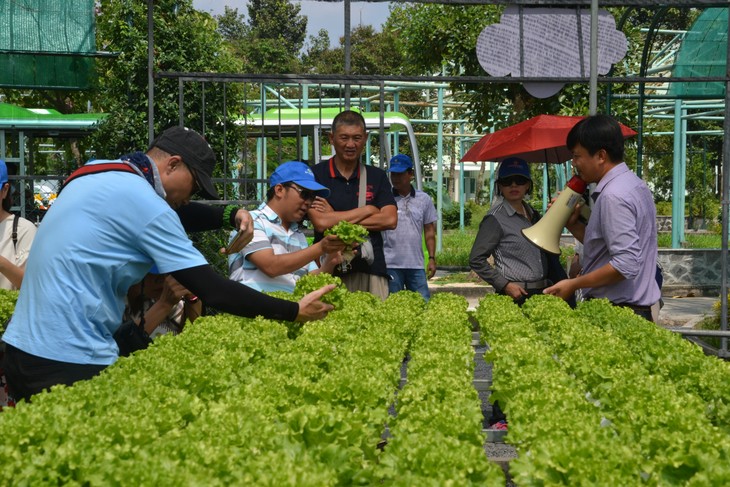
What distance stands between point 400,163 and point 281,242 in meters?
4.09

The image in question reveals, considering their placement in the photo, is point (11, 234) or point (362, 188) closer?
point (11, 234)

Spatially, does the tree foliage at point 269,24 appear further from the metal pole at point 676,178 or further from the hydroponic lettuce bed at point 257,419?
the hydroponic lettuce bed at point 257,419

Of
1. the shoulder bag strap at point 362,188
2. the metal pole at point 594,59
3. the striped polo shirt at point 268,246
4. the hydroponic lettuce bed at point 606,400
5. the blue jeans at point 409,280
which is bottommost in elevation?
the blue jeans at point 409,280

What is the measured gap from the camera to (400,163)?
970 centimetres

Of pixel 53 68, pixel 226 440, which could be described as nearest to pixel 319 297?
pixel 226 440

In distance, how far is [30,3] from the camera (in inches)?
353

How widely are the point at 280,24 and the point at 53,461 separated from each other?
64.1 meters

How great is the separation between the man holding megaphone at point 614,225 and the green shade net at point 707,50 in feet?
17.4

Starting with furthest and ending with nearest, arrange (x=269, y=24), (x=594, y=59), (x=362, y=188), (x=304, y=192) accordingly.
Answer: (x=269, y=24) → (x=594, y=59) → (x=362, y=188) → (x=304, y=192)

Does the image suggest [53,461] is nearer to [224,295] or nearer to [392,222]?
[224,295]

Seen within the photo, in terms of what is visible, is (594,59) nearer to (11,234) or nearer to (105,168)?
(11,234)

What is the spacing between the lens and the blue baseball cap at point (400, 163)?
9.65m

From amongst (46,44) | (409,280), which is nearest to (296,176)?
(409,280)

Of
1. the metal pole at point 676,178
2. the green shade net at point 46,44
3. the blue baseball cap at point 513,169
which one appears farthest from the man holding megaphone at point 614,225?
the metal pole at point 676,178
